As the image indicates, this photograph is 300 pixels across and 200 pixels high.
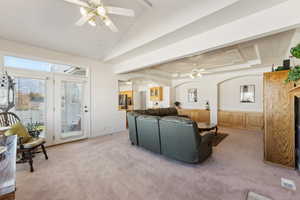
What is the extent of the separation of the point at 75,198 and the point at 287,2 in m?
4.08

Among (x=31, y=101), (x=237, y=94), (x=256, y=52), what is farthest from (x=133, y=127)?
(x=237, y=94)

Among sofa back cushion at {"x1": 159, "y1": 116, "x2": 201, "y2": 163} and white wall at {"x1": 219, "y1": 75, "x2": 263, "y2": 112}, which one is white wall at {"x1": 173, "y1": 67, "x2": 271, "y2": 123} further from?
sofa back cushion at {"x1": 159, "y1": 116, "x2": 201, "y2": 163}

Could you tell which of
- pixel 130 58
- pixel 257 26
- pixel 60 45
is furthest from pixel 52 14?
pixel 257 26

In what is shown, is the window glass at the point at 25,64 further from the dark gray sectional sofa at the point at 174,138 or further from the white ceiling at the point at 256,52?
the white ceiling at the point at 256,52

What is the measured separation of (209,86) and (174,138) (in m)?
4.93

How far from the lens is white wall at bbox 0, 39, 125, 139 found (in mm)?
3761

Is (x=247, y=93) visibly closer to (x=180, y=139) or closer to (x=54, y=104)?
(x=180, y=139)

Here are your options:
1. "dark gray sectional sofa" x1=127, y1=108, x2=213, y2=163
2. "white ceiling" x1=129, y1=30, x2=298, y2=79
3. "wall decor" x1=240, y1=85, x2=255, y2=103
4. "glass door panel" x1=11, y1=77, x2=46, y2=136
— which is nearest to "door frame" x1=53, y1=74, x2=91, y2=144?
"glass door panel" x1=11, y1=77, x2=46, y2=136

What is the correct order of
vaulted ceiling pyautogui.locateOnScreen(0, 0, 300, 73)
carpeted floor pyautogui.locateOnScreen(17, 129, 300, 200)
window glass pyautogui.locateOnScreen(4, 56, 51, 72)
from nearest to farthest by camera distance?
carpeted floor pyautogui.locateOnScreen(17, 129, 300, 200) < vaulted ceiling pyautogui.locateOnScreen(0, 0, 300, 73) < window glass pyautogui.locateOnScreen(4, 56, 51, 72)

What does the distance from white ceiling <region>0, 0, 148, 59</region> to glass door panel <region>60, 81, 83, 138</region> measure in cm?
111

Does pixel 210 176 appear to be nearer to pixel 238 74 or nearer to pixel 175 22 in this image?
pixel 175 22

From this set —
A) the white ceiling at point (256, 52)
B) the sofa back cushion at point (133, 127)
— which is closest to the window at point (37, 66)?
the sofa back cushion at point (133, 127)

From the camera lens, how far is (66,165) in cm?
262

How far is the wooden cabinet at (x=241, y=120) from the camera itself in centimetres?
533
